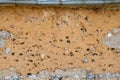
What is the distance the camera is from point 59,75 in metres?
2.38

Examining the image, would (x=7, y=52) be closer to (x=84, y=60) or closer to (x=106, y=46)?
(x=84, y=60)

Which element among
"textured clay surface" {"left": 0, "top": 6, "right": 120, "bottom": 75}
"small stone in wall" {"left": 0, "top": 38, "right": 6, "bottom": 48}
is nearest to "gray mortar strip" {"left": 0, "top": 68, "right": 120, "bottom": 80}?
"textured clay surface" {"left": 0, "top": 6, "right": 120, "bottom": 75}

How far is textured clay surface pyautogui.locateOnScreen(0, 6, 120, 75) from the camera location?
239 centimetres

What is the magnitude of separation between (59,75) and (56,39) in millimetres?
310

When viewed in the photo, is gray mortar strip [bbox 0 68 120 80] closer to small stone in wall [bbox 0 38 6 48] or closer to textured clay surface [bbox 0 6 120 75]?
textured clay surface [bbox 0 6 120 75]

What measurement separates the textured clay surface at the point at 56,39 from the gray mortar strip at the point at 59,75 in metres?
0.04

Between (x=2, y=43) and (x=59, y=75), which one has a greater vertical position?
(x=2, y=43)

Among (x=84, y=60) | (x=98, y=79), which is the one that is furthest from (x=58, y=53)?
(x=98, y=79)

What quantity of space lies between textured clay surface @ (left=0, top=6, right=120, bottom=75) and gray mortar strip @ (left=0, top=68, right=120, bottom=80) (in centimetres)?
4

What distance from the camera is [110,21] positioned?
246cm

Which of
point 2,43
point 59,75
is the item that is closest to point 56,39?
point 59,75

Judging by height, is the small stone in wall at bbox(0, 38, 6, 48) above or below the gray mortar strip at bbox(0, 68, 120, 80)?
above

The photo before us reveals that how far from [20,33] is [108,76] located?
0.84m

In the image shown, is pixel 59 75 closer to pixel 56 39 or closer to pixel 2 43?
pixel 56 39
